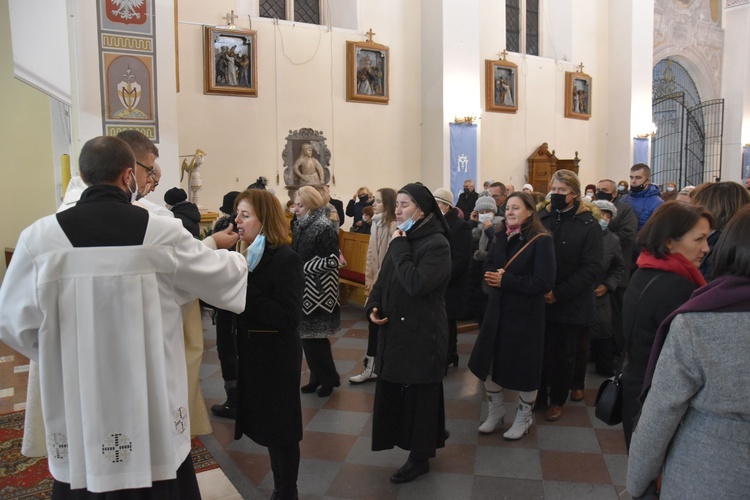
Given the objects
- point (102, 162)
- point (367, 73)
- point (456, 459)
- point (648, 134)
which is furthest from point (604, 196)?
point (648, 134)

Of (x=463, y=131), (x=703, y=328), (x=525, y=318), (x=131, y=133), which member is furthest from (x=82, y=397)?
(x=463, y=131)

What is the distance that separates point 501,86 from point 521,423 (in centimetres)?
1146

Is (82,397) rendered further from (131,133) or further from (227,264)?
(131,133)

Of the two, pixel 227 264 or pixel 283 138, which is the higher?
A: pixel 283 138

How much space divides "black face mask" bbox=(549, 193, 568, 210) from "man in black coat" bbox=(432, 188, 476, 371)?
90 cm

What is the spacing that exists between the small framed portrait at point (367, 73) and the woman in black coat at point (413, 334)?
927 cm

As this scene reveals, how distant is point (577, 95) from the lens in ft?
51.0

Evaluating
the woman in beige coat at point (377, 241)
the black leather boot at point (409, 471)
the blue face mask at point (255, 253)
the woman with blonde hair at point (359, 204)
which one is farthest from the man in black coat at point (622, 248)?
the woman with blonde hair at point (359, 204)

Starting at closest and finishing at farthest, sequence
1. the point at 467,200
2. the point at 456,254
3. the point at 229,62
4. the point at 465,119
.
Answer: the point at 456,254 → the point at 467,200 → the point at 229,62 → the point at 465,119

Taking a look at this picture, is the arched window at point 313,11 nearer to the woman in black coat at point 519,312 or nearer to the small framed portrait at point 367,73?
Result: the small framed portrait at point 367,73

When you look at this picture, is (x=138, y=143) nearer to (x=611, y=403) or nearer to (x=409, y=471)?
(x=409, y=471)

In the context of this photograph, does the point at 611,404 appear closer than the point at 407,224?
Yes

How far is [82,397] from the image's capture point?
6.38 feet

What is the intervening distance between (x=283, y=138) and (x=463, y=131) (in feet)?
12.7
